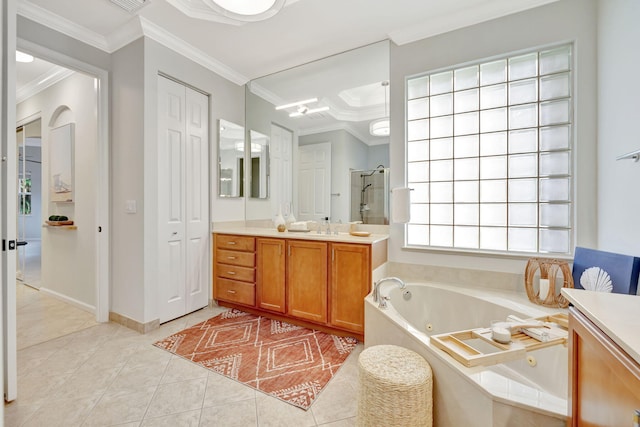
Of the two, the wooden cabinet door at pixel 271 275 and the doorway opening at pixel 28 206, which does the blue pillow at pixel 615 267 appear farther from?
the doorway opening at pixel 28 206

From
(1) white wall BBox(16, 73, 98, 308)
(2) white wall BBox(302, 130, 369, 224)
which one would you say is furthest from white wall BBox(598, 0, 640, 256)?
(1) white wall BBox(16, 73, 98, 308)

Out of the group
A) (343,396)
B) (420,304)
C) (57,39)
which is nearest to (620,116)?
(420,304)

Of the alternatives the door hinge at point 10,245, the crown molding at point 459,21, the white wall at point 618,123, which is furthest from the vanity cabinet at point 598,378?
the door hinge at point 10,245

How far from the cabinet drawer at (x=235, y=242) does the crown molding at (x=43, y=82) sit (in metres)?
2.48

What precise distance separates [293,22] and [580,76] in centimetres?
221

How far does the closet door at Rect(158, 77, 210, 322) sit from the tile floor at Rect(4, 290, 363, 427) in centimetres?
67

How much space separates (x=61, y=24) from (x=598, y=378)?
387 centimetres

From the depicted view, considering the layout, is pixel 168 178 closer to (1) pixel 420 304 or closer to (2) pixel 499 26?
(1) pixel 420 304

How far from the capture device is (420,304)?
90.0 inches

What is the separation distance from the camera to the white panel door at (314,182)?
121 inches

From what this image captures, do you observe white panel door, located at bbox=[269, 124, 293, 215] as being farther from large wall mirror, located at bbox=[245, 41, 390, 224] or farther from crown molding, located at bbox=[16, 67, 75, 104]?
crown molding, located at bbox=[16, 67, 75, 104]

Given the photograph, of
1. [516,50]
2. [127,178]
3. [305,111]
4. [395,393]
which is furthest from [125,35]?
[395,393]

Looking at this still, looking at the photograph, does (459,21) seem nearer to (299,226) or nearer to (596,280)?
(596,280)

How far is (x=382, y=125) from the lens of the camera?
8.99 ft
